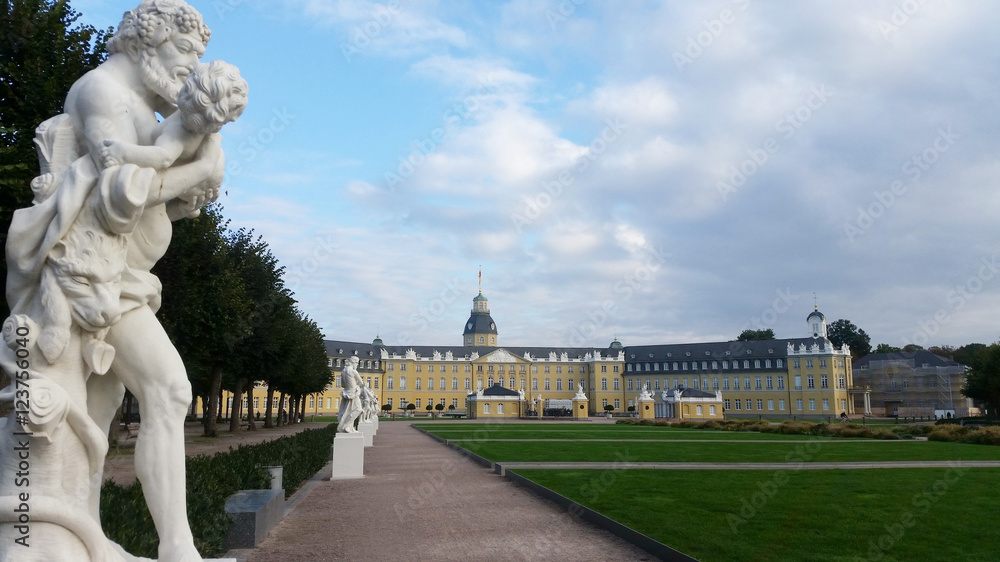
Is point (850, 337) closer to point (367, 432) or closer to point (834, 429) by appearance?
point (834, 429)

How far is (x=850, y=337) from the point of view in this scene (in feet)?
367

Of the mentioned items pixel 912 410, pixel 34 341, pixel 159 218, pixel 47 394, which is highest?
pixel 159 218

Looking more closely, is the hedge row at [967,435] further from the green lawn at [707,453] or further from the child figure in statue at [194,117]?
the child figure in statue at [194,117]

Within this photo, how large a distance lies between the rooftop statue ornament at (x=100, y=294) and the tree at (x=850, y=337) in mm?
121014

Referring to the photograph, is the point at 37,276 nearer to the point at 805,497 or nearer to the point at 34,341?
the point at 34,341

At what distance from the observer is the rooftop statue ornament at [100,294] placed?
268 centimetres

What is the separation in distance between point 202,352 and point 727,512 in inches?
764

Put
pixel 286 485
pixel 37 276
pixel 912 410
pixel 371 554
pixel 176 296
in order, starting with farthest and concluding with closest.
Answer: pixel 912 410
pixel 176 296
pixel 286 485
pixel 371 554
pixel 37 276

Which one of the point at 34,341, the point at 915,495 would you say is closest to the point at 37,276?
the point at 34,341

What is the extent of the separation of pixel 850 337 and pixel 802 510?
11463cm

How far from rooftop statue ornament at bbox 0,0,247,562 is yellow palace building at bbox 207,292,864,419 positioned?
8844 cm

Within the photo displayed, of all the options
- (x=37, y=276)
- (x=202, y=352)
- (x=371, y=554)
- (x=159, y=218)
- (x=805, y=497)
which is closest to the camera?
(x=37, y=276)

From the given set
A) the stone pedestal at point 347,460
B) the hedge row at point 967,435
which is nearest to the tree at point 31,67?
the stone pedestal at point 347,460

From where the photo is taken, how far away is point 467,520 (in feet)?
33.6
